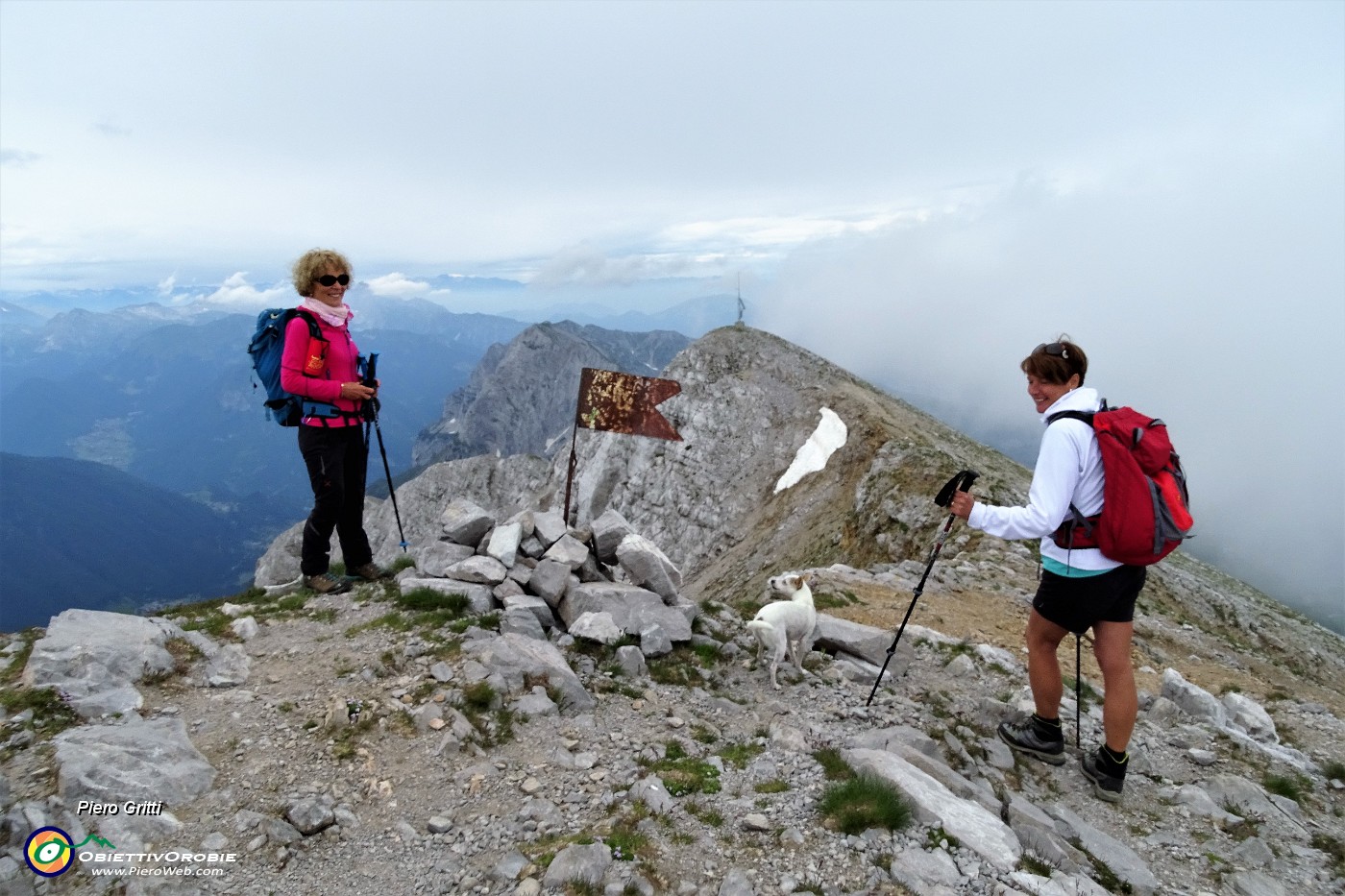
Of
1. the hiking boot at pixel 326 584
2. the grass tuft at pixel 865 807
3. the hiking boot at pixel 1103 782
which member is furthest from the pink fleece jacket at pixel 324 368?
the hiking boot at pixel 1103 782

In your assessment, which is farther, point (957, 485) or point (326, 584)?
point (326, 584)

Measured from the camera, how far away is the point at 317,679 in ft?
25.4

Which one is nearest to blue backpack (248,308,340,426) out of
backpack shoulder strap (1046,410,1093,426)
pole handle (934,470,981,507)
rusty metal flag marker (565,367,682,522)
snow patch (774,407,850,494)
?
rusty metal flag marker (565,367,682,522)

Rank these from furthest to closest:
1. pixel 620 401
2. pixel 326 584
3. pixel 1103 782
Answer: pixel 620 401, pixel 326 584, pixel 1103 782

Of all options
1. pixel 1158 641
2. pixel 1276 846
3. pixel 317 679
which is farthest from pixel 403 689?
pixel 1158 641

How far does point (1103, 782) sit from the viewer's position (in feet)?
23.9

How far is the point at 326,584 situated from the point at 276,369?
3455mm

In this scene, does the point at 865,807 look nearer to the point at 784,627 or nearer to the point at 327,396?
the point at 784,627

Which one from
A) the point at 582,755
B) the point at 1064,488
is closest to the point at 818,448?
the point at 1064,488

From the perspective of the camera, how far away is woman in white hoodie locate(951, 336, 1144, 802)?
20.0ft

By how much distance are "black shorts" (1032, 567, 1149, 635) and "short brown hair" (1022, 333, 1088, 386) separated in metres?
1.95

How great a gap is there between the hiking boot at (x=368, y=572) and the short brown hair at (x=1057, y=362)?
392 inches

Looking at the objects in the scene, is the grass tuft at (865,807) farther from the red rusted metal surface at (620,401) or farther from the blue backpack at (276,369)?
the blue backpack at (276,369)

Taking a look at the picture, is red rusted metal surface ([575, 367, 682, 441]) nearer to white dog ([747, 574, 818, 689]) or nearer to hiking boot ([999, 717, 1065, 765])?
white dog ([747, 574, 818, 689])
